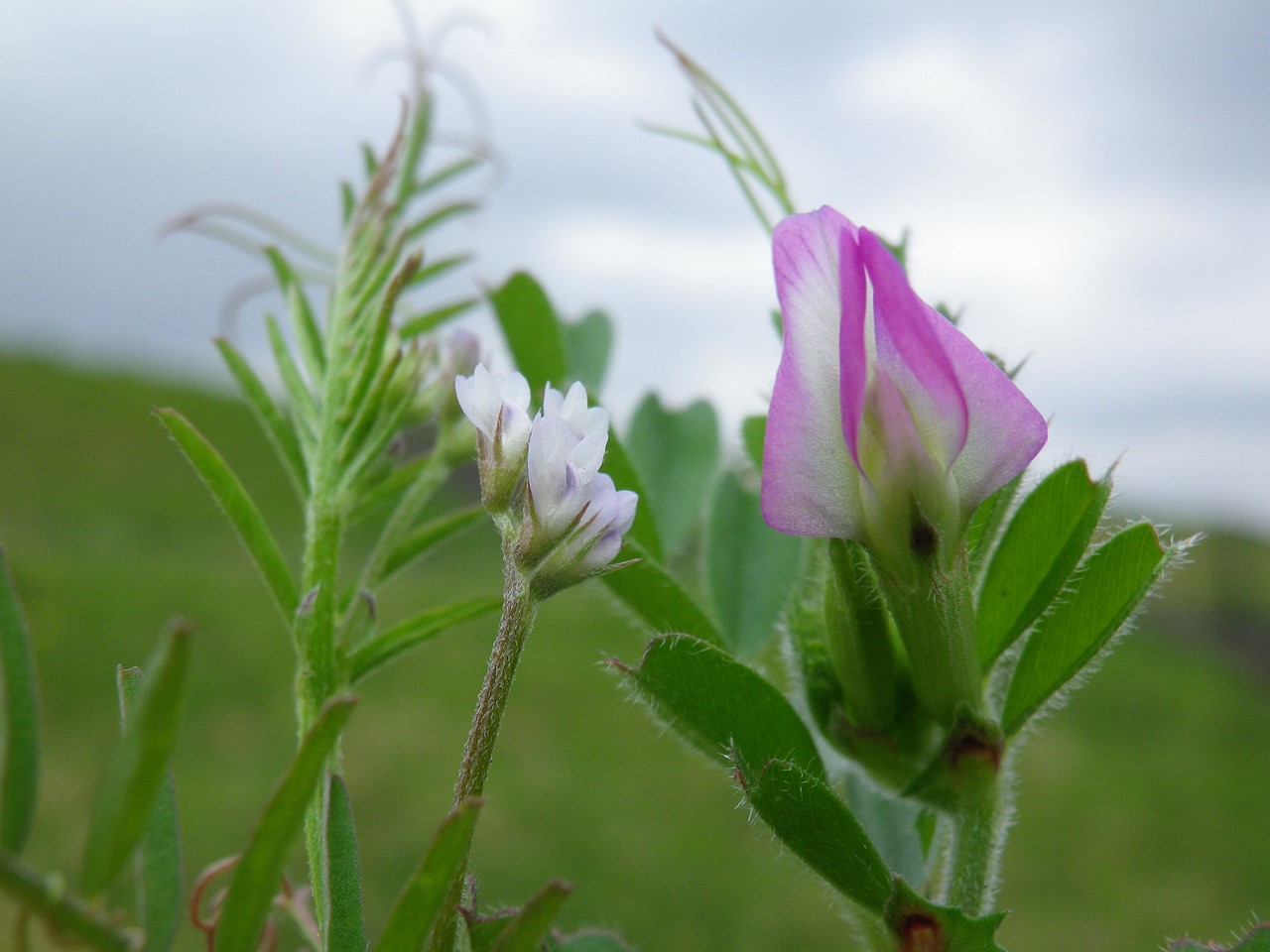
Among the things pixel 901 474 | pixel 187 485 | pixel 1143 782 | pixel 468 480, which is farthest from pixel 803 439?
pixel 187 485

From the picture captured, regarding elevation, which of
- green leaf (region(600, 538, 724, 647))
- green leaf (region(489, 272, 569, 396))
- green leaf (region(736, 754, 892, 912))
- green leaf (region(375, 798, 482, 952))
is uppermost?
green leaf (region(489, 272, 569, 396))

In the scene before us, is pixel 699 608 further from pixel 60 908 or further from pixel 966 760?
pixel 60 908

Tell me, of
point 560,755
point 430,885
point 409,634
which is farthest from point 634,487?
point 560,755

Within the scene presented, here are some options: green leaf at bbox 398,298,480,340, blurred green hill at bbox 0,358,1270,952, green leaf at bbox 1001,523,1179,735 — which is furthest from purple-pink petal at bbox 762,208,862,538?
blurred green hill at bbox 0,358,1270,952

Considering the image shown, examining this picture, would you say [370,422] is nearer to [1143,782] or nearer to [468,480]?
[1143,782]

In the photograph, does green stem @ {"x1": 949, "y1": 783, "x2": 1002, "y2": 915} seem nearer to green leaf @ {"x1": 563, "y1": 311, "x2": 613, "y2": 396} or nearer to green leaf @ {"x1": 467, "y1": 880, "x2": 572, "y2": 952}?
green leaf @ {"x1": 467, "y1": 880, "x2": 572, "y2": 952}

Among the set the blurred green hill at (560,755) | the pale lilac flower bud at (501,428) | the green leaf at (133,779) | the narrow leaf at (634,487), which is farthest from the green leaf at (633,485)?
the blurred green hill at (560,755)
